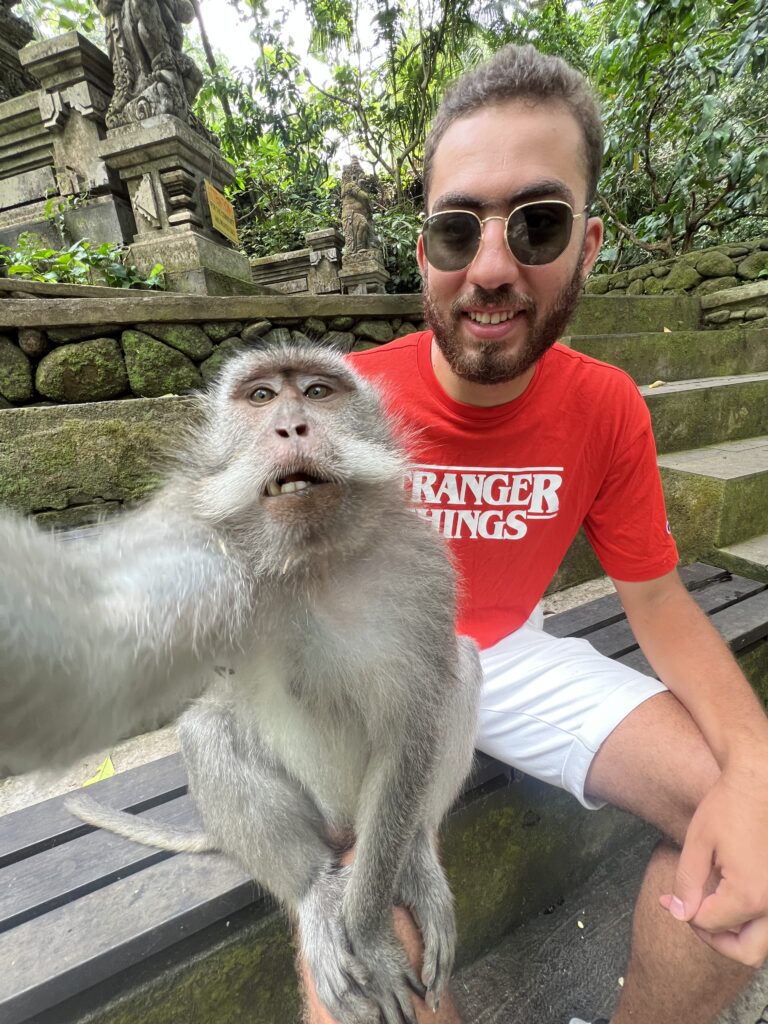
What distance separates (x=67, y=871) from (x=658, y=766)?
132 cm

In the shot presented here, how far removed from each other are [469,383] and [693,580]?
1547 mm

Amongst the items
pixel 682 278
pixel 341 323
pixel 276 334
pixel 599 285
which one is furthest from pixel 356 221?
pixel 276 334

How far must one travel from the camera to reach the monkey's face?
937 millimetres

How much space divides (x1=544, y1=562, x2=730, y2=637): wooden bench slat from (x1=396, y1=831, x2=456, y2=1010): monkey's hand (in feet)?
2.84

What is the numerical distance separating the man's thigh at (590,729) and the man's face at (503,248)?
78 centimetres

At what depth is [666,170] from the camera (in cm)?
773

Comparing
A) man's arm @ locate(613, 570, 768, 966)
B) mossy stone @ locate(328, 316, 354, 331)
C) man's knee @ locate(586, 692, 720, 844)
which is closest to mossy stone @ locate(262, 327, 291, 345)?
mossy stone @ locate(328, 316, 354, 331)

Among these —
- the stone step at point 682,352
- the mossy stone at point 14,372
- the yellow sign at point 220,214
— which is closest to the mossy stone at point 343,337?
the stone step at point 682,352

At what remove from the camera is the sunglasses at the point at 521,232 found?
123cm

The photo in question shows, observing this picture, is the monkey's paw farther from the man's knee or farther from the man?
the man's knee

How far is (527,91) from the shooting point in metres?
1.26

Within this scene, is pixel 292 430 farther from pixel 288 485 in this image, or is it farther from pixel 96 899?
pixel 96 899

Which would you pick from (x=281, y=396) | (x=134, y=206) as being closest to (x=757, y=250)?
(x=134, y=206)

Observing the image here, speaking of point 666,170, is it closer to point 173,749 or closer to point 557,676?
point 557,676
